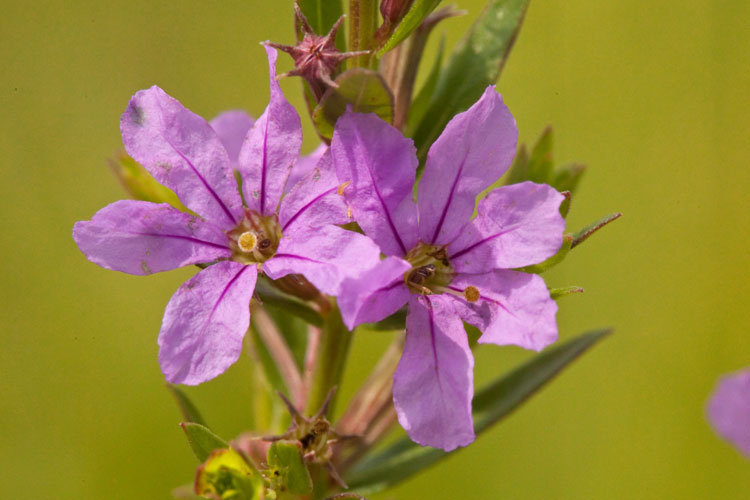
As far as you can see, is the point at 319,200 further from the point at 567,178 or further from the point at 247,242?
the point at 567,178

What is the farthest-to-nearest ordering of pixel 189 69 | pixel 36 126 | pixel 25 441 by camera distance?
pixel 189 69 → pixel 36 126 → pixel 25 441

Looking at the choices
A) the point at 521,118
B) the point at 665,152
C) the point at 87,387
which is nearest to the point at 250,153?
the point at 87,387

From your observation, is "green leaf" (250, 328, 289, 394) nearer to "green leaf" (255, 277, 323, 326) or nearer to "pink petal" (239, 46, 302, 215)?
"green leaf" (255, 277, 323, 326)

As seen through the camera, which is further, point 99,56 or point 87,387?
point 99,56

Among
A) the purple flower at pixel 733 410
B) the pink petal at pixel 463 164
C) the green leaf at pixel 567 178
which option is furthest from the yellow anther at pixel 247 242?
the purple flower at pixel 733 410

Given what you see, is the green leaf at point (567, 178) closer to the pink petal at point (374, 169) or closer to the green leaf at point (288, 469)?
the pink petal at point (374, 169)

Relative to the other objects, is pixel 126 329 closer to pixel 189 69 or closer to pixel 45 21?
pixel 189 69
